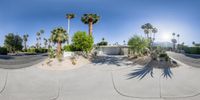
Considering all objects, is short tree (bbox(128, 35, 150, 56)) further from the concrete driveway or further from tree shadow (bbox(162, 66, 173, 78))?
the concrete driveway

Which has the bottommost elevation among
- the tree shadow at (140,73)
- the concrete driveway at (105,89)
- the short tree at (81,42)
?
the concrete driveway at (105,89)

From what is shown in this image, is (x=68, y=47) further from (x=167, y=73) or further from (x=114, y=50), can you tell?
(x=167, y=73)

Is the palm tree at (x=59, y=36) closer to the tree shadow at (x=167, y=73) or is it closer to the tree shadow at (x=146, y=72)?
the tree shadow at (x=146, y=72)

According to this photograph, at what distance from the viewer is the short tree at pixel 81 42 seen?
1617 inches

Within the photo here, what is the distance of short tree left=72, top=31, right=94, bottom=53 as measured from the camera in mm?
41062

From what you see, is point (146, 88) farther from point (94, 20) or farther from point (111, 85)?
point (94, 20)

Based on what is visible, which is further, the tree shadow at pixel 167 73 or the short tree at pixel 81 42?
the short tree at pixel 81 42

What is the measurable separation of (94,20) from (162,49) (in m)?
30.8

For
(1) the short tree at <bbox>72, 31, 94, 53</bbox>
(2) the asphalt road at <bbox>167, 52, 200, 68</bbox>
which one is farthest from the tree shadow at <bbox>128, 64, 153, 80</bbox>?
(1) the short tree at <bbox>72, 31, 94, 53</bbox>

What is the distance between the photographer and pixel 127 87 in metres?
13.5

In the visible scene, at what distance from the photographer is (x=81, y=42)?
41062 millimetres

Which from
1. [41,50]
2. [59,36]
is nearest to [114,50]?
[59,36]

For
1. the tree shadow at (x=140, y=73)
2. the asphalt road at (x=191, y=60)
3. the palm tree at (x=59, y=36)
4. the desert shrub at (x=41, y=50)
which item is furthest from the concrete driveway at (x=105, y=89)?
the desert shrub at (x=41, y=50)

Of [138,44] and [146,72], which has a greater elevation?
[138,44]
